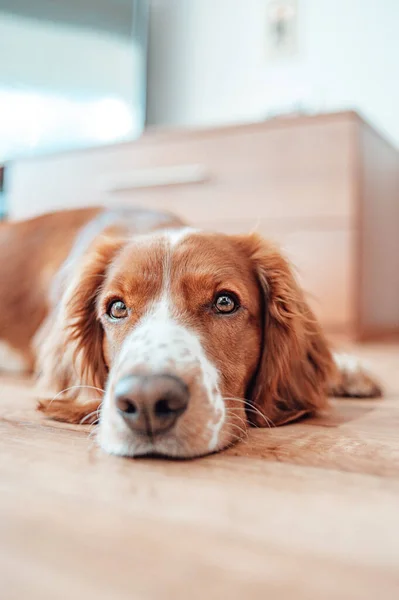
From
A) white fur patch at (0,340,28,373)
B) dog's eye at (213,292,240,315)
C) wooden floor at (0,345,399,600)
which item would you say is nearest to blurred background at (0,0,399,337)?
white fur patch at (0,340,28,373)

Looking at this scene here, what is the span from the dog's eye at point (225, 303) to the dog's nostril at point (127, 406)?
0.35 meters

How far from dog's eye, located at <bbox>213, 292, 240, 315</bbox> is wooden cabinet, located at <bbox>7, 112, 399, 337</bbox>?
1.99 meters

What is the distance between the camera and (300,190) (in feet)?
10.9

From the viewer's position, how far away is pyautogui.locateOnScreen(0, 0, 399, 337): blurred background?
327cm

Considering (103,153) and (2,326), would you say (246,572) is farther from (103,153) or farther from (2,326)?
(103,153)

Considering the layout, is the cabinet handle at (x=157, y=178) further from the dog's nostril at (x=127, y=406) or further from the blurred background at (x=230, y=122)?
the dog's nostril at (x=127, y=406)

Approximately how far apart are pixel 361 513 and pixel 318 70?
4081mm

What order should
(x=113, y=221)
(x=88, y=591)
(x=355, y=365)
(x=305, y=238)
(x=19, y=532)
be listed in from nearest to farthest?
(x=88, y=591)
(x=19, y=532)
(x=355, y=365)
(x=113, y=221)
(x=305, y=238)

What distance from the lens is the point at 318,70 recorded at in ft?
14.4

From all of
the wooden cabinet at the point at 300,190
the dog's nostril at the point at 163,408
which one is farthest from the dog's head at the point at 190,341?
the wooden cabinet at the point at 300,190

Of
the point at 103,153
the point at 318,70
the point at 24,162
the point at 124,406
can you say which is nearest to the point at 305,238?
the point at 103,153

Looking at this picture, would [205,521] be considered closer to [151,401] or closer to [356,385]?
[151,401]

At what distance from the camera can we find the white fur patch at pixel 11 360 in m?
2.24

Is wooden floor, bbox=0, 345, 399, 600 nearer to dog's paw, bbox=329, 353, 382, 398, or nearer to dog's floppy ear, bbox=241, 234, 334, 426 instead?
dog's floppy ear, bbox=241, 234, 334, 426
